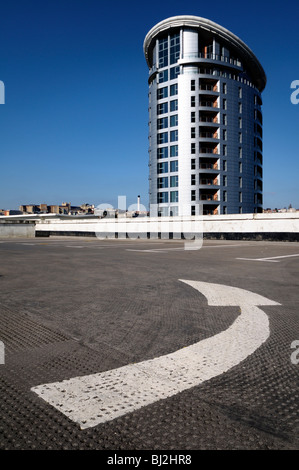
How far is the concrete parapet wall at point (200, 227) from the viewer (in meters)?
20.2

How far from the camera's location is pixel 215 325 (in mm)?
3373

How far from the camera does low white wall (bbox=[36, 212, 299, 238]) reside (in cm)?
2028

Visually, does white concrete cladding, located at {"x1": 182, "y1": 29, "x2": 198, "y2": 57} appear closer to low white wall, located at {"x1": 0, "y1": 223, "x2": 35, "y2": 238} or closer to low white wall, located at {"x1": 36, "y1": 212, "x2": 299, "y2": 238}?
low white wall, located at {"x1": 36, "y1": 212, "x2": 299, "y2": 238}

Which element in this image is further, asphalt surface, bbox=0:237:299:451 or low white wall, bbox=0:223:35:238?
low white wall, bbox=0:223:35:238

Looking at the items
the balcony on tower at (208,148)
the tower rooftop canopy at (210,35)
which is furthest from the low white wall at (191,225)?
the tower rooftop canopy at (210,35)

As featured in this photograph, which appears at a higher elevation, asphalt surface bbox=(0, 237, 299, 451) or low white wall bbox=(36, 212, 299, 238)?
low white wall bbox=(36, 212, 299, 238)

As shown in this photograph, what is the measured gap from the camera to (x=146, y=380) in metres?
2.11

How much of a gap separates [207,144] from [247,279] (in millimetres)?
54437

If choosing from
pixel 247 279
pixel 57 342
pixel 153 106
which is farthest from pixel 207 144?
pixel 57 342

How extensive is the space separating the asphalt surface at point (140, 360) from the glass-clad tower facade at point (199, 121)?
51917 mm

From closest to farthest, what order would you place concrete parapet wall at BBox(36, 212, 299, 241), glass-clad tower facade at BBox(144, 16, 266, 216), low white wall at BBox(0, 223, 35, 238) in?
concrete parapet wall at BBox(36, 212, 299, 241) → low white wall at BBox(0, 223, 35, 238) → glass-clad tower facade at BBox(144, 16, 266, 216)

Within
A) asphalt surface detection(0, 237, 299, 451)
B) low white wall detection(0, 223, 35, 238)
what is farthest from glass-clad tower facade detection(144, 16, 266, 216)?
asphalt surface detection(0, 237, 299, 451)

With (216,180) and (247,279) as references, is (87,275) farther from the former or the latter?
(216,180)

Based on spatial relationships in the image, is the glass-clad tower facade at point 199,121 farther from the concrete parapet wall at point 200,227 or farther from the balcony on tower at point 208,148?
the concrete parapet wall at point 200,227
